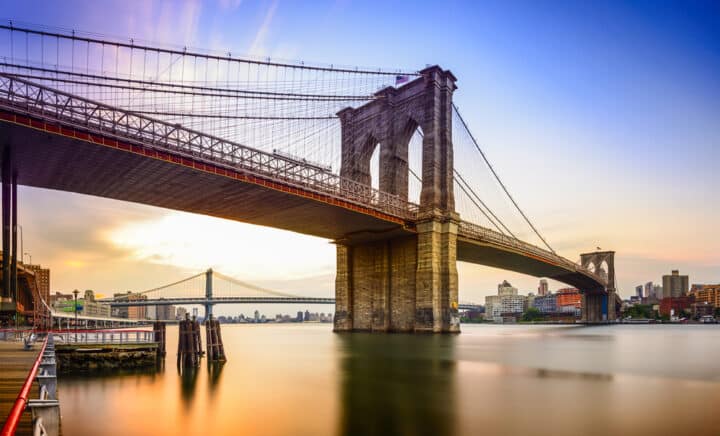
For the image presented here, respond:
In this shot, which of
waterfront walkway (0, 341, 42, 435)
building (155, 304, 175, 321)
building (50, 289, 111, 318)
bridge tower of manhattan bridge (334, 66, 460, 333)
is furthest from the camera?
building (155, 304, 175, 321)

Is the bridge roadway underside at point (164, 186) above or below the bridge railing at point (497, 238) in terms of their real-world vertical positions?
above

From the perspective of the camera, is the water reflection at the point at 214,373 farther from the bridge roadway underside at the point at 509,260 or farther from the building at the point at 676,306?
the building at the point at 676,306

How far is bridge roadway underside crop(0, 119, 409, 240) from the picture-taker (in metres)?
29.8

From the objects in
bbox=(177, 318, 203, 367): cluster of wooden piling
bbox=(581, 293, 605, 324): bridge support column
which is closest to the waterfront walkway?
bbox=(177, 318, 203, 367): cluster of wooden piling

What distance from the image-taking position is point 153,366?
2344 cm

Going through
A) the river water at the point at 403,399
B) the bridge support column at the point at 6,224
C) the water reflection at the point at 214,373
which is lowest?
the water reflection at the point at 214,373

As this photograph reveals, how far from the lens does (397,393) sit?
1586cm

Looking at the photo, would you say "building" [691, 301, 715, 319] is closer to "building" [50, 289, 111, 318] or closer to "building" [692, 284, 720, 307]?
"building" [692, 284, 720, 307]

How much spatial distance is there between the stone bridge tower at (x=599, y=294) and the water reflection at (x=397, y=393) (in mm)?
97214

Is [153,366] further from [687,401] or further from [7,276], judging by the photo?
[687,401]

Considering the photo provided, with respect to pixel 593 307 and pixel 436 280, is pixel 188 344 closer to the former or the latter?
pixel 436 280

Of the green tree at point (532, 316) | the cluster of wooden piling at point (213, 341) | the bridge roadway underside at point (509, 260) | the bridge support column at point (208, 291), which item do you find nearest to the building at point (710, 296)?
the green tree at point (532, 316)

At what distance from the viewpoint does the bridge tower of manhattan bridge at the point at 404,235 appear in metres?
47.9

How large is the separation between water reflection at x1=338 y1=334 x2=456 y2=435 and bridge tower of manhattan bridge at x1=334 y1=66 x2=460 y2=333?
18.8 m
